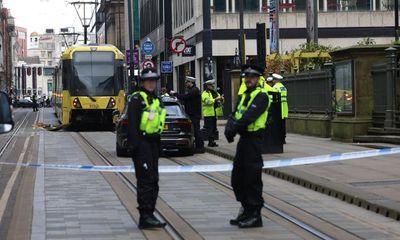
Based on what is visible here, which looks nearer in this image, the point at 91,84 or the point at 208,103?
the point at 208,103

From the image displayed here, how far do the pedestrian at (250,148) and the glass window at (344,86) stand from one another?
11.1m

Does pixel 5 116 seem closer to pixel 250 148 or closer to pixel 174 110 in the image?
pixel 250 148

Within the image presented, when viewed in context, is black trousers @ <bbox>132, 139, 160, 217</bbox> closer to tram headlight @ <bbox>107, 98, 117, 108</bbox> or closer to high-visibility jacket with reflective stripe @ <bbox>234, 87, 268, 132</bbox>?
high-visibility jacket with reflective stripe @ <bbox>234, 87, 268, 132</bbox>

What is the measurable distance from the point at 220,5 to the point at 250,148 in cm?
3627

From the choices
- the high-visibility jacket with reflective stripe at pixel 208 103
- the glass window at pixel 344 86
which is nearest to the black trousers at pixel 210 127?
the high-visibility jacket with reflective stripe at pixel 208 103

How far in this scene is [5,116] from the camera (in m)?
4.77

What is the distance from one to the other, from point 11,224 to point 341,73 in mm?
13130

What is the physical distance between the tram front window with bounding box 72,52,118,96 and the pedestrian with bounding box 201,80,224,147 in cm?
1135

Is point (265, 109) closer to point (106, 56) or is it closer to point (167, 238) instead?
point (167, 238)

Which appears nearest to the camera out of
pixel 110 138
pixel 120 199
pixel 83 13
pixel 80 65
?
pixel 120 199

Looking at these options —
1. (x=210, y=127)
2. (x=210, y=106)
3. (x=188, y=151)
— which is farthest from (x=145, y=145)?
(x=210, y=127)

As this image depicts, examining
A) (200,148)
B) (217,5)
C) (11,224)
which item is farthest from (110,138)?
(217,5)

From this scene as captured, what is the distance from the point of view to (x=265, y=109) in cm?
826

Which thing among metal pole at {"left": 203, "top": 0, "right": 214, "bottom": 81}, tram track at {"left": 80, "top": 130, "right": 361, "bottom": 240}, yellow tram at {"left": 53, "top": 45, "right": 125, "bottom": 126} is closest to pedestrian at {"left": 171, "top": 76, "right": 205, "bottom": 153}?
metal pole at {"left": 203, "top": 0, "right": 214, "bottom": 81}
